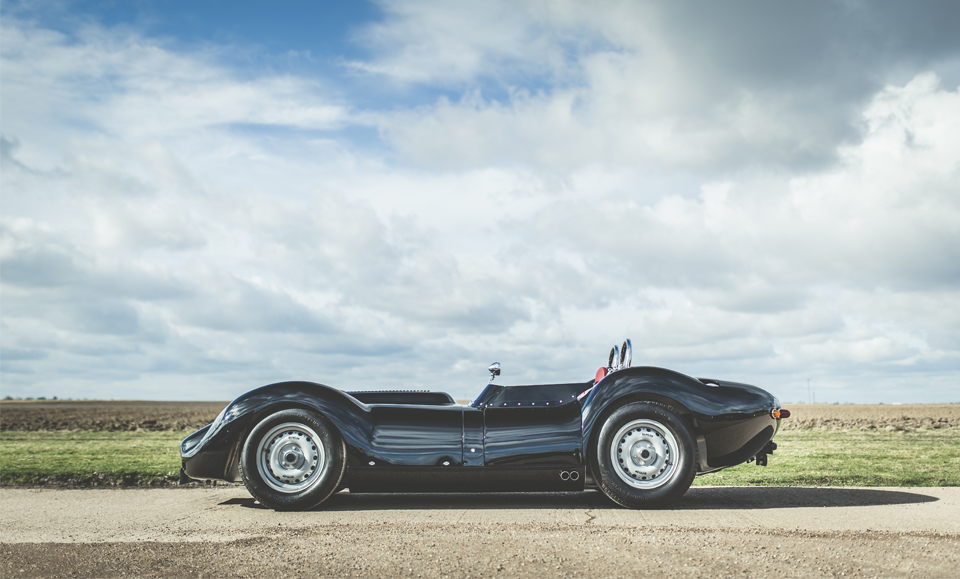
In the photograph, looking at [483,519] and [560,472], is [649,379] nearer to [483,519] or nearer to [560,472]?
[560,472]

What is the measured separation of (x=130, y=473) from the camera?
859cm

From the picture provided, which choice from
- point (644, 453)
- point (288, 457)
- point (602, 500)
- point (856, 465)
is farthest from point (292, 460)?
point (856, 465)

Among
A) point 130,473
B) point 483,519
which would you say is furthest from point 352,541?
point 130,473

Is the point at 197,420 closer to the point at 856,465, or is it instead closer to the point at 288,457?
the point at 288,457

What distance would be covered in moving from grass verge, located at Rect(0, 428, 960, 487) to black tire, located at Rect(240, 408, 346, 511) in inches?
120

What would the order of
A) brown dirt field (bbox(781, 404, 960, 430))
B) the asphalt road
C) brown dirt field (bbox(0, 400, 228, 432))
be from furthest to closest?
1. brown dirt field (bbox(0, 400, 228, 432))
2. brown dirt field (bbox(781, 404, 960, 430))
3. the asphalt road

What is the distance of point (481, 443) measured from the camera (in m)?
5.92

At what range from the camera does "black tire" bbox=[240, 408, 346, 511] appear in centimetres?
584

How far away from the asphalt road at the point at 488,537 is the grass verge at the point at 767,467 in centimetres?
165

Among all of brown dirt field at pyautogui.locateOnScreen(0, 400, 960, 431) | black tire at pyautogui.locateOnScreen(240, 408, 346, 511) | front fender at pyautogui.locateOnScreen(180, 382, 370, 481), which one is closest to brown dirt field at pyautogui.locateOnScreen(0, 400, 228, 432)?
brown dirt field at pyautogui.locateOnScreen(0, 400, 960, 431)

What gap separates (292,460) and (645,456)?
2974mm

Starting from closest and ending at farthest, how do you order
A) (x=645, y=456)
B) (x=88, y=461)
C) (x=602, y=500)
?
1. (x=645, y=456)
2. (x=602, y=500)
3. (x=88, y=461)

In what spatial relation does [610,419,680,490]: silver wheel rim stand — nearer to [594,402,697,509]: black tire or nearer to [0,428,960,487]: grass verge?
[594,402,697,509]: black tire

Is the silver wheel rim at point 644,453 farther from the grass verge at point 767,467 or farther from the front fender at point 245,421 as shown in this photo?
the grass verge at point 767,467
